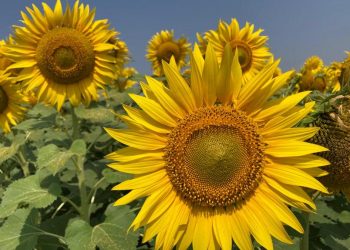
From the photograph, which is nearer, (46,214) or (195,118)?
(195,118)

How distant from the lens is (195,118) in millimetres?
2449

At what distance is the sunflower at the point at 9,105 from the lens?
5454 mm

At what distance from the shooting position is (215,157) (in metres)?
2.41

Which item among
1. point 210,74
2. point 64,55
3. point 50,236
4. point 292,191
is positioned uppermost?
point 64,55

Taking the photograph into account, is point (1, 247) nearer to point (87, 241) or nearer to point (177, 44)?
point (87, 241)

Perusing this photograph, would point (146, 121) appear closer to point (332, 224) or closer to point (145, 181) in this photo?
point (145, 181)

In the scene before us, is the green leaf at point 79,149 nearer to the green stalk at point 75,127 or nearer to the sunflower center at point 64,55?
the green stalk at point 75,127

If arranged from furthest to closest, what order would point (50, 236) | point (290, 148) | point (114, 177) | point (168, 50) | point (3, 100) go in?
point (168, 50), point (3, 100), point (50, 236), point (114, 177), point (290, 148)

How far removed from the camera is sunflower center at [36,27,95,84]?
4.94m

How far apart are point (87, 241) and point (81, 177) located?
2.42ft

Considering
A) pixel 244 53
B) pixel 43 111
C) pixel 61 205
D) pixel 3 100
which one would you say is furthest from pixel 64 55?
pixel 244 53

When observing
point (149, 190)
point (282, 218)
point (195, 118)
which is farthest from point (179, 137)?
point (282, 218)

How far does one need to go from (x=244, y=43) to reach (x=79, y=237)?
4858mm

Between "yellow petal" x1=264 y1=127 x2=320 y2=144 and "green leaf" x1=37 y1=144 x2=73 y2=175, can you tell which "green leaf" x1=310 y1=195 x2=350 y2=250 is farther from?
→ "green leaf" x1=37 y1=144 x2=73 y2=175
